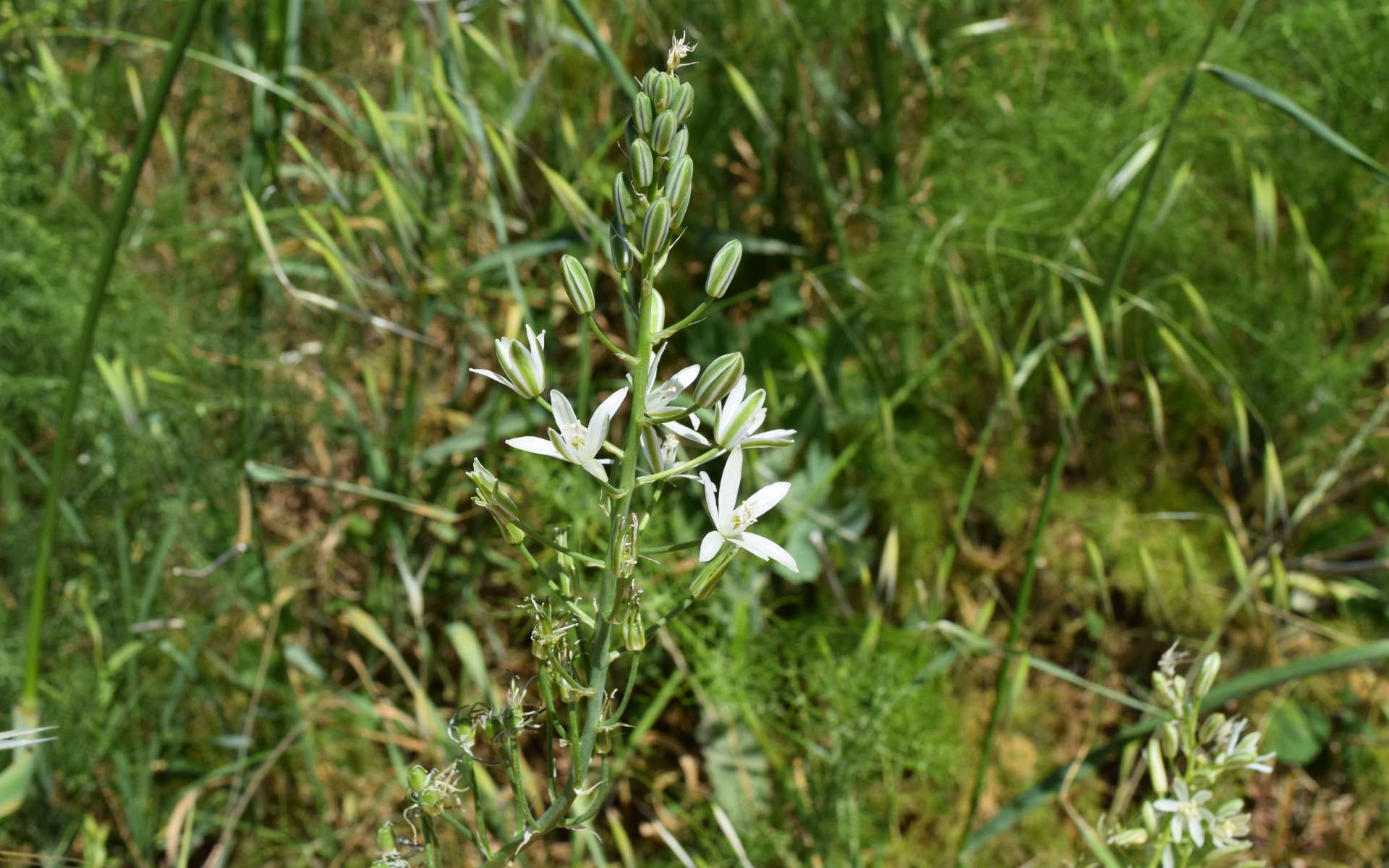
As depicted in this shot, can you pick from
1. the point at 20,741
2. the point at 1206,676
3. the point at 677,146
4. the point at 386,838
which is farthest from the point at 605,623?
the point at 1206,676

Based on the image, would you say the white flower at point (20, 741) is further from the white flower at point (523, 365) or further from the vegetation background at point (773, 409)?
the vegetation background at point (773, 409)

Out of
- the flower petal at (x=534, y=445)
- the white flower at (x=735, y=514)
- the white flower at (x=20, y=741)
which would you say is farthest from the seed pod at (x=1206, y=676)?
the white flower at (x=20, y=741)

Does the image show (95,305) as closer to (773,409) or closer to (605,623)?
(605,623)

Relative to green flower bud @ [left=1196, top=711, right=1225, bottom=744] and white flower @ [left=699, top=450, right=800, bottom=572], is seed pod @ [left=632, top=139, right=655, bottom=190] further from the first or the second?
green flower bud @ [left=1196, top=711, right=1225, bottom=744]

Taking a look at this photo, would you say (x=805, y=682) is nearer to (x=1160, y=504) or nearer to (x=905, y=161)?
(x=1160, y=504)

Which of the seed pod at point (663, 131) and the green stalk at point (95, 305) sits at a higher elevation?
the seed pod at point (663, 131)

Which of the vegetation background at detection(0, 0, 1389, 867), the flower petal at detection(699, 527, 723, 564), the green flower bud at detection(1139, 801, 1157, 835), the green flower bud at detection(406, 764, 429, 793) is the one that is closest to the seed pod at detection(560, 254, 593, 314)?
the flower petal at detection(699, 527, 723, 564)
